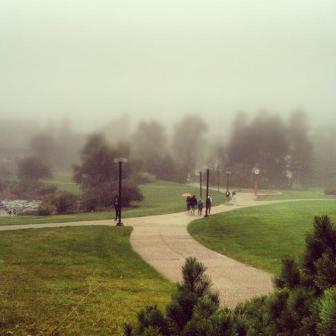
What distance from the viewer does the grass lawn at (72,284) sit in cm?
787

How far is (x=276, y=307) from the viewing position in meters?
2.82

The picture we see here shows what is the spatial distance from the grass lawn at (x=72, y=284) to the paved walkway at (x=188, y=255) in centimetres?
73

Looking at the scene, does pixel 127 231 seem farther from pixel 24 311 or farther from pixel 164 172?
pixel 164 172

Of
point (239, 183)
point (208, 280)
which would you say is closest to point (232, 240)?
point (208, 280)

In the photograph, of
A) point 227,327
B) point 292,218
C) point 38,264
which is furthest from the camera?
point 292,218

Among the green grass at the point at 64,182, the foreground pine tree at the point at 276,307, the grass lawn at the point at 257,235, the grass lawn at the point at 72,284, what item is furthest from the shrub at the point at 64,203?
the foreground pine tree at the point at 276,307

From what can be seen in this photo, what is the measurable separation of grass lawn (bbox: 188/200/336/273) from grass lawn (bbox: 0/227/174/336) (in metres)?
4.32

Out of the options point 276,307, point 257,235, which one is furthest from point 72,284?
point 257,235

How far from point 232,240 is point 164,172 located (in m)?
71.2

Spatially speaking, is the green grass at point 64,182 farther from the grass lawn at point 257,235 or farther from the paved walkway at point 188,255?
the paved walkway at point 188,255

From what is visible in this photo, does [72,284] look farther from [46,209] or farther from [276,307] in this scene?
[46,209]

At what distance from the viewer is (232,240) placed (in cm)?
2069

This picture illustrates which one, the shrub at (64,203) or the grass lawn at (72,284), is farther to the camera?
the shrub at (64,203)

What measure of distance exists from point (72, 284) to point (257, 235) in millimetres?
13054
